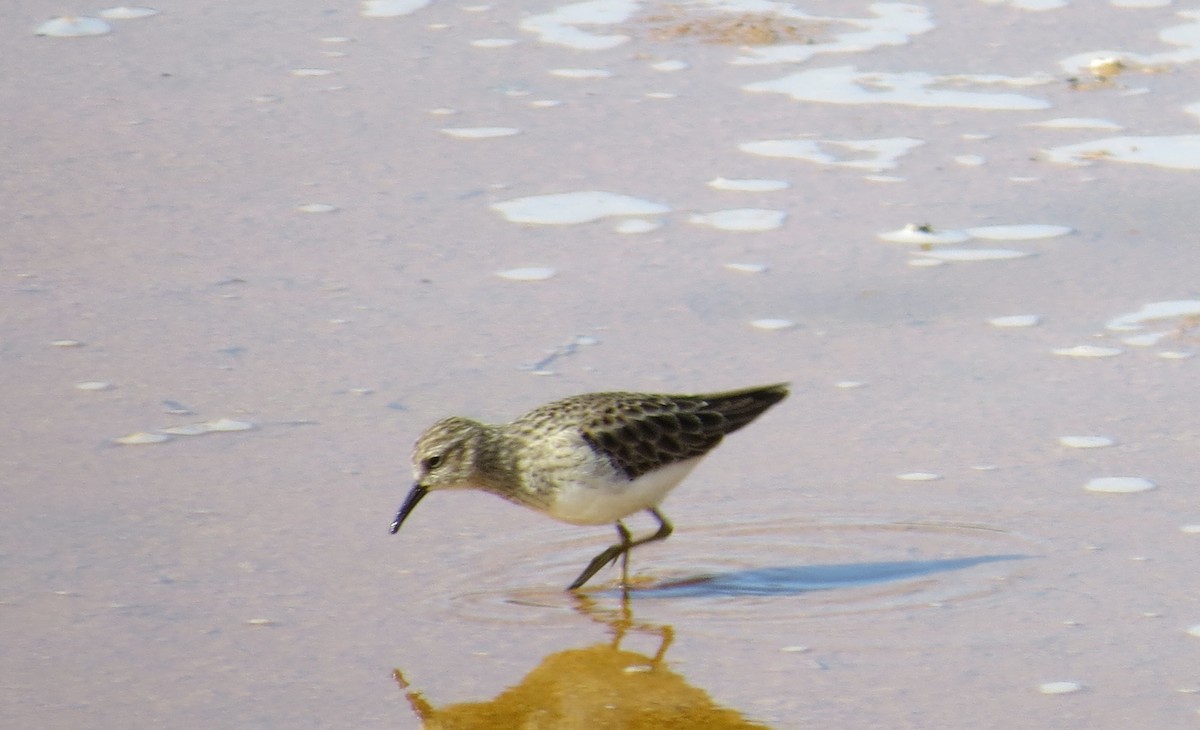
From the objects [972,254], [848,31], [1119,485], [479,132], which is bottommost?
[1119,485]

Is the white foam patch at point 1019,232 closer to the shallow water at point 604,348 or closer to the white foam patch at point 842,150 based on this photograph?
the shallow water at point 604,348

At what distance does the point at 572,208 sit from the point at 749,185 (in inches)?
27.7

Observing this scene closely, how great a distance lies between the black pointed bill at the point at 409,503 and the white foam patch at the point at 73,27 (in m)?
4.77

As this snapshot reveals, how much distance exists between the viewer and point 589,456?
482cm

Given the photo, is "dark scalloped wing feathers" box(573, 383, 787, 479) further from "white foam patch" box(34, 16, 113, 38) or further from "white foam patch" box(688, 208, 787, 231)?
"white foam patch" box(34, 16, 113, 38)

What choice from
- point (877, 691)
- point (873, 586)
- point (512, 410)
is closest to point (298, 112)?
point (512, 410)

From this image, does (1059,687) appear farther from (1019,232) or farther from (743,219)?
(743,219)

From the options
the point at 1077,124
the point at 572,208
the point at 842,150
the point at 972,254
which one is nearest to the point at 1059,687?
the point at 972,254

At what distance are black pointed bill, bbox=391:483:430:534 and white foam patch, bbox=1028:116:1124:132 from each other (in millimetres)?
3727

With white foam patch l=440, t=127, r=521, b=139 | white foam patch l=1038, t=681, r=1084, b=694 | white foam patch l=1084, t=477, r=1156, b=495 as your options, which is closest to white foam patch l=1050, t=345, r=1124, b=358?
white foam patch l=1084, t=477, r=1156, b=495

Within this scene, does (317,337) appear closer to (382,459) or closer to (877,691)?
(382,459)

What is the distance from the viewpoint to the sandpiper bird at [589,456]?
4758 mm

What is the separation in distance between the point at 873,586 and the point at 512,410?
136cm

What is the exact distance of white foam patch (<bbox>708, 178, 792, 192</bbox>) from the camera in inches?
275
